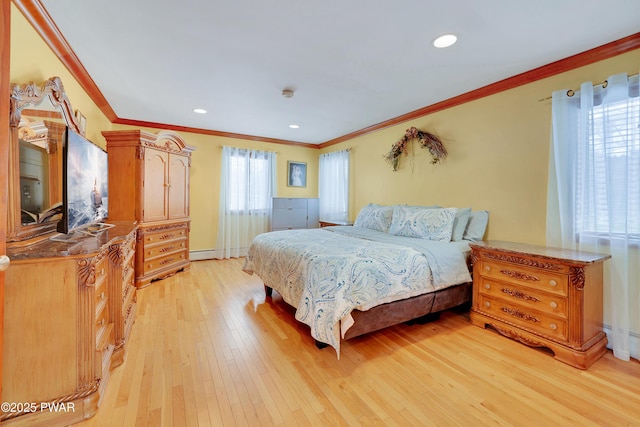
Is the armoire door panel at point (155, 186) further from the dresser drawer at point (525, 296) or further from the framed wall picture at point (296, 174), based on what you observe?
the dresser drawer at point (525, 296)

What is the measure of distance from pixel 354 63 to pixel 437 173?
5.73 ft

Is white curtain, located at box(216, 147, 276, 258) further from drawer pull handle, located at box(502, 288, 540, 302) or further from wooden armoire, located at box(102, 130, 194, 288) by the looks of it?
drawer pull handle, located at box(502, 288, 540, 302)

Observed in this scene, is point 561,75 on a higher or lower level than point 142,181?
higher

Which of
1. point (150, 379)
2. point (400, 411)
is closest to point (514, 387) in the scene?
point (400, 411)

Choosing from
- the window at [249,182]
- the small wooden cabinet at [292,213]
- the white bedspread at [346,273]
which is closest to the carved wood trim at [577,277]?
the white bedspread at [346,273]

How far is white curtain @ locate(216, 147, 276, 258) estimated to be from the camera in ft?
15.6

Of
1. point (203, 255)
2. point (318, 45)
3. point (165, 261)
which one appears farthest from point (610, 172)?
point (203, 255)

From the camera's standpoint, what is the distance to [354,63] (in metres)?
2.29

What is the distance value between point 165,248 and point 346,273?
284cm

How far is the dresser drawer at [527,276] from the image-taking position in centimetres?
190

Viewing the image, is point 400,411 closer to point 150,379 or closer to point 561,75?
point 150,379

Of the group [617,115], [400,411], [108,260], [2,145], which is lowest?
[400,411]

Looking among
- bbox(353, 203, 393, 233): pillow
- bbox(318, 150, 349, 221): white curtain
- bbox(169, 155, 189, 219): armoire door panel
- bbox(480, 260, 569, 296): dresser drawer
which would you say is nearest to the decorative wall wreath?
bbox(353, 203, 393, 233): pillow

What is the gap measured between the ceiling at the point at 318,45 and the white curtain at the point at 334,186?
182cm
